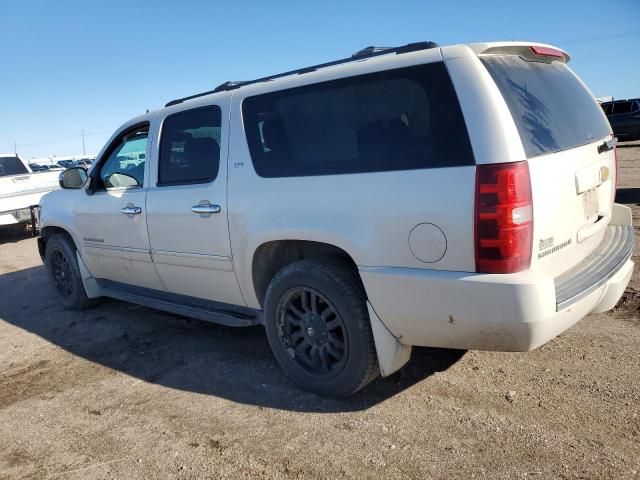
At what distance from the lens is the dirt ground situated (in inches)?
102

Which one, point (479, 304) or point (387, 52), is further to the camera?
point (387, 52)

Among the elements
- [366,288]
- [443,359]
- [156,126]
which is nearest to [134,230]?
[156,126]

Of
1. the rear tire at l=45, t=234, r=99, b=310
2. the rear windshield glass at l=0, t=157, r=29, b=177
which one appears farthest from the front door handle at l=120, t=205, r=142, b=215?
the rear windshield glass at l=0, t=157, r=29, b=177

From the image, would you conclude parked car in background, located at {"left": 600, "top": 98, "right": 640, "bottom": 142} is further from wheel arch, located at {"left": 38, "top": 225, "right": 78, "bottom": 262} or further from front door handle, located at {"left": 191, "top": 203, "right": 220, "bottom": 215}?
front door handle, located at {"left": 191, "top": 203, "right": 220, "bottom": 215}

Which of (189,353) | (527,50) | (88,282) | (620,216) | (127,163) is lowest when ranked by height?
(189,353)

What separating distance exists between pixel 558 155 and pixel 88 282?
4.56 metres

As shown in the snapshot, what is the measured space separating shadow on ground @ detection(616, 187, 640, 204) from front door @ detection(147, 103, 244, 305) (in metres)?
7.86

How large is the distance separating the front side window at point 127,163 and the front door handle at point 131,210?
205mm

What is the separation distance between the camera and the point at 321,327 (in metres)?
3.27

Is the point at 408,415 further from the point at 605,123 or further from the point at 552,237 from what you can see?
the point at 605,123

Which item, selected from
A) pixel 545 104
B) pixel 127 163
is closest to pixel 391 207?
pixel 545 104

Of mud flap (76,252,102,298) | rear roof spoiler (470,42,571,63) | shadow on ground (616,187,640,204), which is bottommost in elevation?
shadow on ground (616,187,640,204)

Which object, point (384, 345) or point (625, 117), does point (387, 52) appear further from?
point (625, 117)

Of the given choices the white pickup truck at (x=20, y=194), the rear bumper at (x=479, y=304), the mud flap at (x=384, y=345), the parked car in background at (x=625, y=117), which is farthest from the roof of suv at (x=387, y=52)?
the parked car in background at (x=625, y=117)
